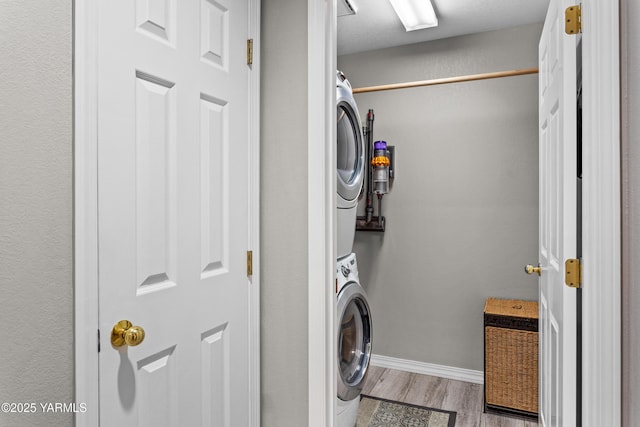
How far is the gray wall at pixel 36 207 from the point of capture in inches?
32.3

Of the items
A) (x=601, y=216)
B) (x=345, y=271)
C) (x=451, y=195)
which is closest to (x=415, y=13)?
(x=451, y=195)

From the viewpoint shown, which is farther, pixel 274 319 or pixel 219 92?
pixel 274 319

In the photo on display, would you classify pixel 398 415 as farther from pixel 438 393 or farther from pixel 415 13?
pixel 415 13

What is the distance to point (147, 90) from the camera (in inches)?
43.5

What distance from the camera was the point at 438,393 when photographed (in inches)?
111

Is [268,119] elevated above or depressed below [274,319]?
above

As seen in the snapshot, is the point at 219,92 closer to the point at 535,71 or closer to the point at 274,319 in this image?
the point at 274,319

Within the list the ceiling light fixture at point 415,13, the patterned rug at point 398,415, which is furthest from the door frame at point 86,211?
the ceiling light fixture at point 415,13

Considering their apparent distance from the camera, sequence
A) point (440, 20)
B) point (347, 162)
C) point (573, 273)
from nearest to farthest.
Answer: point (573, 273), point (347, 162), point (440, 20)

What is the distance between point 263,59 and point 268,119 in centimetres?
23

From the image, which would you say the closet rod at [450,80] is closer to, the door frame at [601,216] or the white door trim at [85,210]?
the door frame at [601,216]

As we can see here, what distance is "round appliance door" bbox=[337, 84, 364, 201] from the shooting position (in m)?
2.04

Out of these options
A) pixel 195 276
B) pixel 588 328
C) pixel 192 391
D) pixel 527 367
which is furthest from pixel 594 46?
pixel 527 367

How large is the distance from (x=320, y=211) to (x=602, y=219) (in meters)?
0.86
